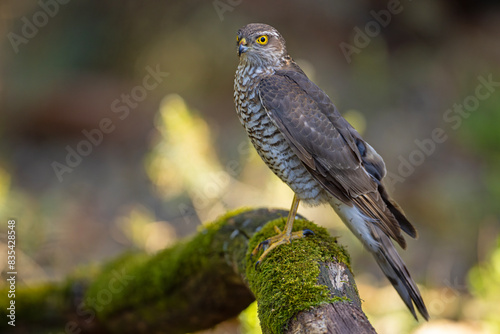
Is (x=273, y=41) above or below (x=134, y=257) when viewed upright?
above

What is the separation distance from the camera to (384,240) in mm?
3080

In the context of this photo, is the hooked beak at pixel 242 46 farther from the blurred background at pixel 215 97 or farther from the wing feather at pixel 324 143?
the blurred background at pixel 215 97

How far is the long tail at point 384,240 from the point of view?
2979mm

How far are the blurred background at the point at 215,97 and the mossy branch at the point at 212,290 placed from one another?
8.62 ft

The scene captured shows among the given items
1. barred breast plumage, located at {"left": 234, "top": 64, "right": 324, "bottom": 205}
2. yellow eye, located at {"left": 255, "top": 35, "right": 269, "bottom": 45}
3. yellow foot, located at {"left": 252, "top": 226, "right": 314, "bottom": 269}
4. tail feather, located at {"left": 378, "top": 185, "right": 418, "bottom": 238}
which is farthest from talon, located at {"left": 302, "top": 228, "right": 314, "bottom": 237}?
yellow eye, located at {"left": 255, "top": 35, "right": 269, "bottom": 45}

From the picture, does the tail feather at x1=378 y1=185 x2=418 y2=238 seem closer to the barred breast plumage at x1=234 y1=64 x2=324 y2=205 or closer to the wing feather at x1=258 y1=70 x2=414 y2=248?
the wing feather at x1=258 y1=70 x2=414 y2=248

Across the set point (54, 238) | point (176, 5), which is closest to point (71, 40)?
point (176, 5)

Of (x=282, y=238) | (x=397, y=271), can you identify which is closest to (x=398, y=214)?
(x=397, y=271)

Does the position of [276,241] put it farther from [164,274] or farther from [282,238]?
[164,274]

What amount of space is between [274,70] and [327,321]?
1.69m

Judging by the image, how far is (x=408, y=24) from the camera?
8125 mm

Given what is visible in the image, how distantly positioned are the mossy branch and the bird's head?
1003 mm

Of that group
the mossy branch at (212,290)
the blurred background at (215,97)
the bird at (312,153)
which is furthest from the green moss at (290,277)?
the blurred background at (215,97)

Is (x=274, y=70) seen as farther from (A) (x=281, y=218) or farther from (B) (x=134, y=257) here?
(B) (x=134, y=257)
